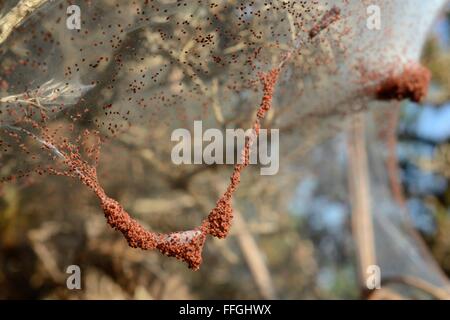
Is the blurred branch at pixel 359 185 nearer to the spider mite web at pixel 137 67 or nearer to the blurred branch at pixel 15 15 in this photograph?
the spider mite web at pixel 137 67

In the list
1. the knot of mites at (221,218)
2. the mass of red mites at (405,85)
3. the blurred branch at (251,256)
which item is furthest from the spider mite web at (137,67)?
the blurred branch at (251,256)

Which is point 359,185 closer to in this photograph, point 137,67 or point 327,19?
point 327,19

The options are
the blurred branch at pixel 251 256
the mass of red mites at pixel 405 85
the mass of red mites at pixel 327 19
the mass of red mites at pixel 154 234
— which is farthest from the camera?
the blurred branch at pixel 251 256

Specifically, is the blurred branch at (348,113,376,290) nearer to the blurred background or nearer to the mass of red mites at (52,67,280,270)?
the blurred background

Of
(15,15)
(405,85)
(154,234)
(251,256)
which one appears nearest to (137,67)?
(15,15)

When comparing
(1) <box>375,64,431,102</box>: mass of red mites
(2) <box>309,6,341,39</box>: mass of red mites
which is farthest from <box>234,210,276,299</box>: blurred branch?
(2) <box>309,6,341,39</box>: mass of red mites
